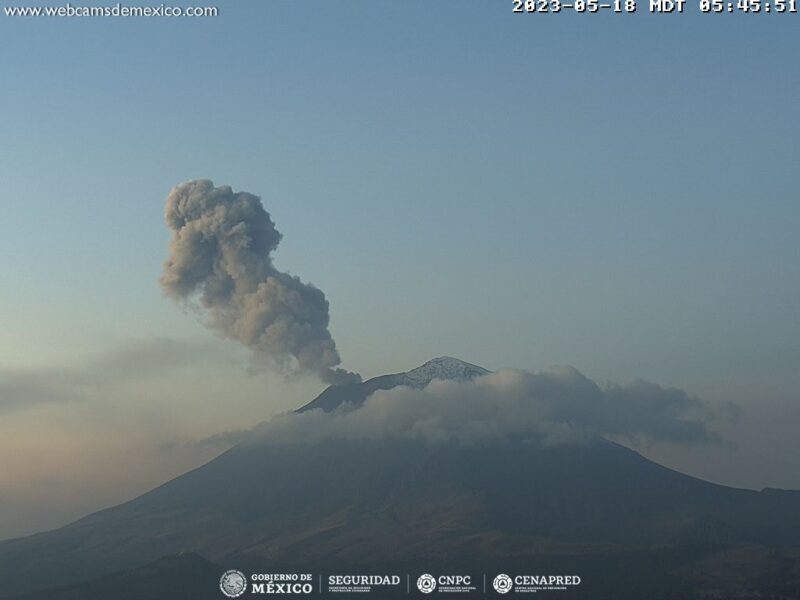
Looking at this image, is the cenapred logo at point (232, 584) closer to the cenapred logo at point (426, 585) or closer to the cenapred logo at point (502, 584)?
the cenapred logo at point (426, 585)

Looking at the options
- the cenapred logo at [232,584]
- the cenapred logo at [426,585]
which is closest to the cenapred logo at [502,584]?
the cenapred logo at [426,585]

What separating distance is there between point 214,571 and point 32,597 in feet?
104

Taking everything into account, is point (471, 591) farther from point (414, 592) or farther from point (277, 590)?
point (277, 590)

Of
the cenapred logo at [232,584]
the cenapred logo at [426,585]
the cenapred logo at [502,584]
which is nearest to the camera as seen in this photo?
the cenapred logo at [232,584]

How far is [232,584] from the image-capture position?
595ft

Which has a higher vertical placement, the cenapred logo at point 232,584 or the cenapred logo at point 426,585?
the cenapred logo at point 232,584

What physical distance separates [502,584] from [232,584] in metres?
44.2

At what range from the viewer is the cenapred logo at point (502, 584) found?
18601 cm

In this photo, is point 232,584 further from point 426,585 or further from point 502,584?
point 502,584

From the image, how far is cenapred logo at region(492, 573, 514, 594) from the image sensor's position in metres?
186

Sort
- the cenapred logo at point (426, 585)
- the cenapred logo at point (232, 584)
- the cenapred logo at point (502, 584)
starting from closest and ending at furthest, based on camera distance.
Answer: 1. the cenapred logo at point (232, 584)
2. the cenapred logo at point (426, 585)
3. the cenapred logo at point (502, 584)

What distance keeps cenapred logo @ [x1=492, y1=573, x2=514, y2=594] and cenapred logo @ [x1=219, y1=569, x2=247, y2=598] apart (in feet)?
132

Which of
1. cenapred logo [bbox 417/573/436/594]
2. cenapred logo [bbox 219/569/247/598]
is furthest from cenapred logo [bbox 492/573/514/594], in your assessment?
cenapred logo [bbox 219/569/247/598]

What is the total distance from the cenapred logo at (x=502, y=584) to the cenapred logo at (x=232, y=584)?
132 feet
